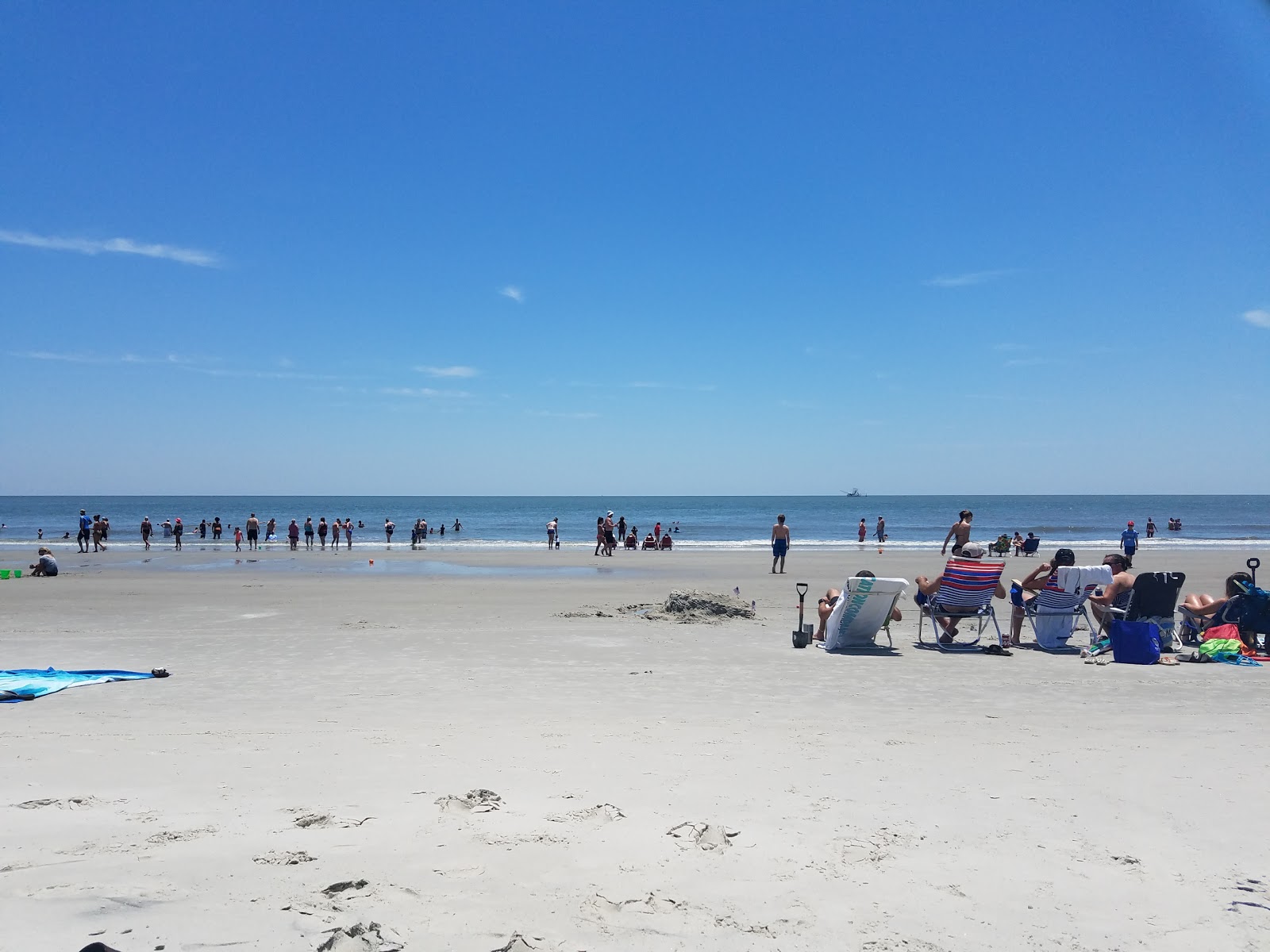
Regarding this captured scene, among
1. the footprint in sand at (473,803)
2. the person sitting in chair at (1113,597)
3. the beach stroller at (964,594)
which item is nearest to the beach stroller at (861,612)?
the beach stroller at (964,594)

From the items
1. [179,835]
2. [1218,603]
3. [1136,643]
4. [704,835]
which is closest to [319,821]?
[179,835]

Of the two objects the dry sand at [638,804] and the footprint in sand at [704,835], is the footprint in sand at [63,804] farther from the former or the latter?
the footprint in sand at [704,835]

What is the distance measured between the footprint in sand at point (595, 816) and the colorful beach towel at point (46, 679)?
5383 mm

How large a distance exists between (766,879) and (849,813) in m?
0.95

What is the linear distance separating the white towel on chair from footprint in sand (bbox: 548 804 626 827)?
25.0ft

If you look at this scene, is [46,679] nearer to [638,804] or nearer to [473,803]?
[473,803]

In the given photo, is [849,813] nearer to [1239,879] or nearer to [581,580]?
[1239,879]

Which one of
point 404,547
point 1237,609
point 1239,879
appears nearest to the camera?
point 1239,879

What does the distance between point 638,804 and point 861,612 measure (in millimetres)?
5912

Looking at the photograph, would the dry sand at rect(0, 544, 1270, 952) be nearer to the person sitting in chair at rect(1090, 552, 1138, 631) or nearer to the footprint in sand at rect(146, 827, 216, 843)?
the footprint in sand at rect(146, 827, 216, 843)

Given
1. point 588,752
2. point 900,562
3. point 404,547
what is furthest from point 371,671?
point 404,547

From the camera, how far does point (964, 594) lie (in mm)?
10188

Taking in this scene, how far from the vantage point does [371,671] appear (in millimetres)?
8648

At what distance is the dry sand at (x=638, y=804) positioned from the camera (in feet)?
10.6
